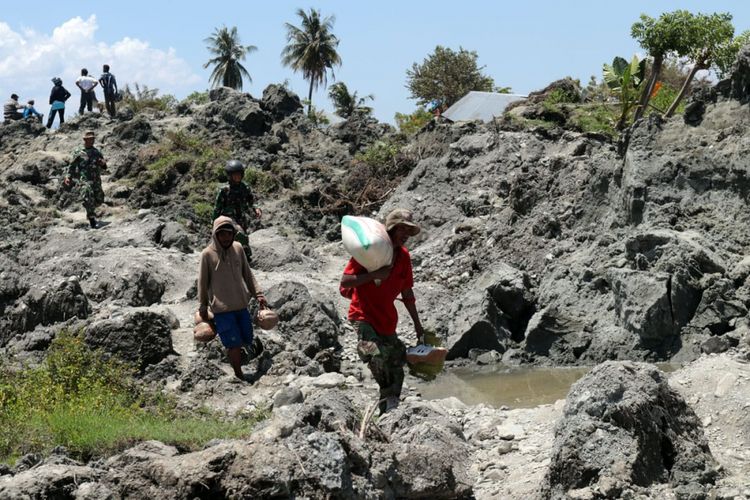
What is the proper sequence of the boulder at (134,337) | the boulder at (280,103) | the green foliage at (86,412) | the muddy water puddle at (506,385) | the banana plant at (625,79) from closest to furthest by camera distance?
the green foliage at (86,412), the muddy water puddle at (506,385), the boulder at (134,337), the banana plant at (625,79), the boulder at (280,103)

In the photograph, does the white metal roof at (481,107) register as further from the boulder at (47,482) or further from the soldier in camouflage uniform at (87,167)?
A: the boulder at (47,482)

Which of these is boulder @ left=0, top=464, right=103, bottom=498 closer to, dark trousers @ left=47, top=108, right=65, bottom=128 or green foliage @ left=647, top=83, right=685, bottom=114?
green foliage @ left=647, top=83, right=685, bottom=114

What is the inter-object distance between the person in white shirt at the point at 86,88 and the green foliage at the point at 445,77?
15388 mm

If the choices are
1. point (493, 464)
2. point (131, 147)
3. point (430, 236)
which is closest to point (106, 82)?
point (131, 147)

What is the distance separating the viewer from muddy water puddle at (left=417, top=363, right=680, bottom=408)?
374 inches

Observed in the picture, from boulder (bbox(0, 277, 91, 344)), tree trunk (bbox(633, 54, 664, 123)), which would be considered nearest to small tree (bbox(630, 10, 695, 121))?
tree trunk (bbox(633, 54, 664, 123))

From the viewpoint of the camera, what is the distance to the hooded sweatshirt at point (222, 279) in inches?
337

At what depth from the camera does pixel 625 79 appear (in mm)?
20938

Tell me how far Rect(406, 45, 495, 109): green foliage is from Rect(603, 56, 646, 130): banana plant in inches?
745

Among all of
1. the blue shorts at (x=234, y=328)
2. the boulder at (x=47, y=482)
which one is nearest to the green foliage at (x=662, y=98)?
the blue shorts at (x=234, y=328)

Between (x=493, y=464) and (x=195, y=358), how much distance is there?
4.14 meters

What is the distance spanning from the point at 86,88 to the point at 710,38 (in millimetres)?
16620

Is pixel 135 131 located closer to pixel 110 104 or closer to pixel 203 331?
pixel 110 104

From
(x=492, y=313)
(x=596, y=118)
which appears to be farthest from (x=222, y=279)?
(x=596, y=118)
